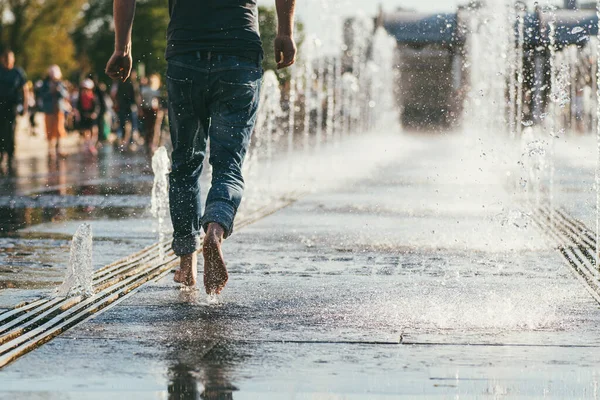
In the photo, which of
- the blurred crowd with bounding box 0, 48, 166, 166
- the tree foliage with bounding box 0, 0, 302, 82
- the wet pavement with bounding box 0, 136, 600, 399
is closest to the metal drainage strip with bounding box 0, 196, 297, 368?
the wet pavement with bounding box 0, 136, 600, 399

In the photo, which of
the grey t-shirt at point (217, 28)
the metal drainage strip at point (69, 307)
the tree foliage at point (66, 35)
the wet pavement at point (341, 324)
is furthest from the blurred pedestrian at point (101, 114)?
the grey t-shirt at point (217, 28)

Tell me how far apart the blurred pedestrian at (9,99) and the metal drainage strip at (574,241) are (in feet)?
34.4

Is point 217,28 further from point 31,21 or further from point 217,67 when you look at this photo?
point 31,21

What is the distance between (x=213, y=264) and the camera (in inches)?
244

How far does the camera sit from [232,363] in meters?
5.04

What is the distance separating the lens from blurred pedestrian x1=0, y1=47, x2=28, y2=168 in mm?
21359

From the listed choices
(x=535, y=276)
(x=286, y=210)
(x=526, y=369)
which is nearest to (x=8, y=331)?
(x=526, y=369)

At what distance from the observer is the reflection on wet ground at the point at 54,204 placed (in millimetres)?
8195

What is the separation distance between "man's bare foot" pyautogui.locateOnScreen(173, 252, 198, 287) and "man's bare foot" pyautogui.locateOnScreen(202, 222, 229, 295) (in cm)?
78

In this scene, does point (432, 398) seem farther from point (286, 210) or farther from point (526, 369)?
→ point (286, 210)

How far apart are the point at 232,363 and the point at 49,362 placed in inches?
24.5

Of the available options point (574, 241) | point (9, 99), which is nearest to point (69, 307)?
point (574, 241)

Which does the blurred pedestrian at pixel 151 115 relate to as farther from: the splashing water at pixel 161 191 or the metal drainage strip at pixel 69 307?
the metal drainage strip at pixel 69 307

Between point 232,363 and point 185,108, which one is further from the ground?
point 185,108
